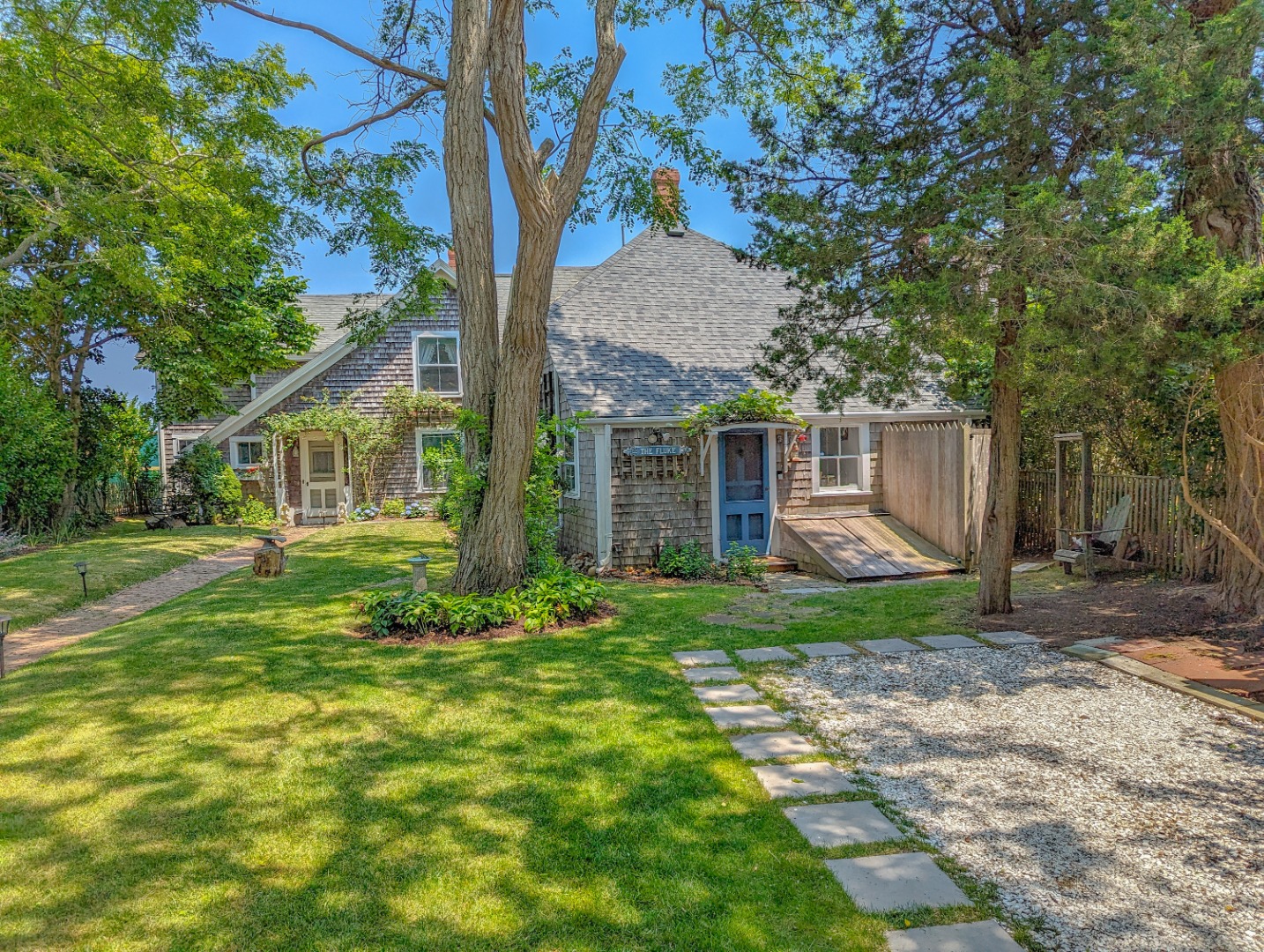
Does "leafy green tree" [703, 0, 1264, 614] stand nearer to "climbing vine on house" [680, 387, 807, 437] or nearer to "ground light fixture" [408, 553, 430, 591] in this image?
"climbing vine on house" [680, 387, 807, 437]

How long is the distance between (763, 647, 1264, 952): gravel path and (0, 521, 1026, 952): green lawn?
82cm

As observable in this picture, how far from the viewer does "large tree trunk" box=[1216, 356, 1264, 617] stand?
20.9 ft

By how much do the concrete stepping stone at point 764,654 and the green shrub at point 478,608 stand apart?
1997 mm

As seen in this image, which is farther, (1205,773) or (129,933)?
(1205,773)

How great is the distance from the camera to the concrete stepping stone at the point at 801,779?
13.0 ft

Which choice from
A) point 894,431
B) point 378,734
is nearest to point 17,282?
point 378,734

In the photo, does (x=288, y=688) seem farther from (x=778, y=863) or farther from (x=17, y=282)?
(x=17, y=282)

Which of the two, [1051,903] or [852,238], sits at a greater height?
[852,238]

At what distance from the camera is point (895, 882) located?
3.11 meters

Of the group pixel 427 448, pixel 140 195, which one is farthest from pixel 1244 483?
pixel 427 448

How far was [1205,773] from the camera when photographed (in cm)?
408

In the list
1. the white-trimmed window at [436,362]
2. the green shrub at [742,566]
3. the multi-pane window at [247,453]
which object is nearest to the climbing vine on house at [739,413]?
the green shrub at [742,566]

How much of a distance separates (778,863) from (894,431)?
34.1 feet

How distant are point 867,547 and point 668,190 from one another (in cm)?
685
